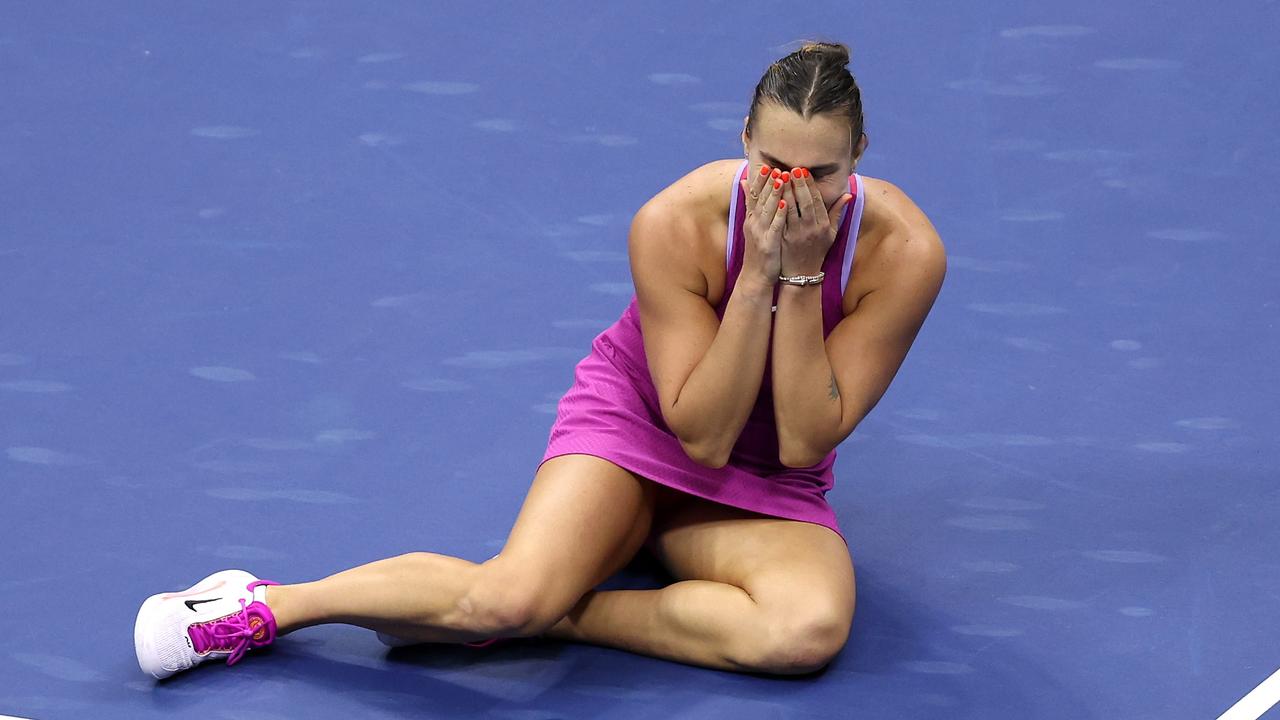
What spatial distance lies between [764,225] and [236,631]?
3.70 ft

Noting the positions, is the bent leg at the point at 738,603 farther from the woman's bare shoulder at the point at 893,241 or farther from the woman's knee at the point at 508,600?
the woman's bare shoulder at the point at 893,241

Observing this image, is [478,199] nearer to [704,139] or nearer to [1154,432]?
[704,139]

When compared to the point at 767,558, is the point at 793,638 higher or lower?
lower

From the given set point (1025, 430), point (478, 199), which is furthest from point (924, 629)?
point (478, 199)

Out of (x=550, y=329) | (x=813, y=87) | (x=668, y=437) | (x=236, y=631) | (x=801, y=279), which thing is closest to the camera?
(x=813, y=87)

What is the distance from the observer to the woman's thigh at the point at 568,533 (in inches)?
106

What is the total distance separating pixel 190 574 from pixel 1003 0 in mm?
2887

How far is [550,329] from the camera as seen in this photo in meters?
3.67

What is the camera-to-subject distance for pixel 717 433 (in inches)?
108

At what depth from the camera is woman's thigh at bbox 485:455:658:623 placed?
106 inches

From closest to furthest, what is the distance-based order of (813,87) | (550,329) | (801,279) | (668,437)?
(813,87)
(801,279)
(668,437)
(550,329)

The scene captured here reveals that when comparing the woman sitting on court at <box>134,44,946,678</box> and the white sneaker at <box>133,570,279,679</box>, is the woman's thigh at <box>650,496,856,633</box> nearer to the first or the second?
the woman sitting on court at <box>134,44,946,678</box>

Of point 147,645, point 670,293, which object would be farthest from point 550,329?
point 147,645

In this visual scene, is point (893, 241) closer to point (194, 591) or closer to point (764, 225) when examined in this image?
point (764, 225)
